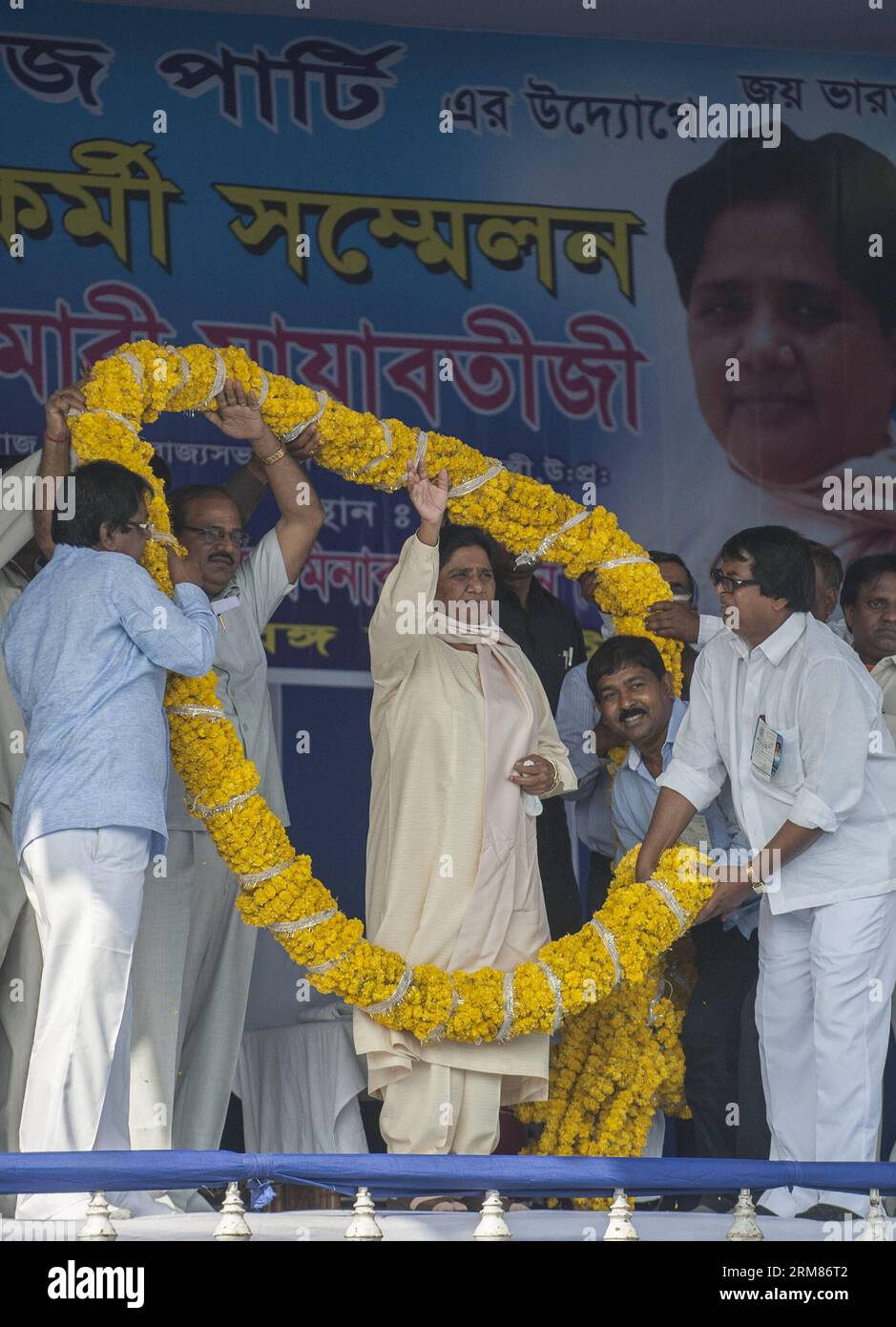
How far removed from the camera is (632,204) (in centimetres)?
957

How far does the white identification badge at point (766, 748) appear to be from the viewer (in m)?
6.70

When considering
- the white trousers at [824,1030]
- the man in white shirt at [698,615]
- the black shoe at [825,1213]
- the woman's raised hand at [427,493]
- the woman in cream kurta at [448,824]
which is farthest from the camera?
the man in white shirt at [698,615]

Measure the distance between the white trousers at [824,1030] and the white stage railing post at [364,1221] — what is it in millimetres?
1698

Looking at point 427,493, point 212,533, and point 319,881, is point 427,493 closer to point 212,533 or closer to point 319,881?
point 212,533

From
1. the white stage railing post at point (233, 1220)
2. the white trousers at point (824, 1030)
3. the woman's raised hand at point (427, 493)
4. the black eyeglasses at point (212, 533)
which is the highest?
the woman's raised hand at point (427, 493)

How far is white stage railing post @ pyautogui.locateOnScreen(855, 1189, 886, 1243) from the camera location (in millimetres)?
5598

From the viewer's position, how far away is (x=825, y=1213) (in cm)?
630

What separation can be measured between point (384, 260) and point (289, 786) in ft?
7.84

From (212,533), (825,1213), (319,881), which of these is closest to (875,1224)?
(825,1213)

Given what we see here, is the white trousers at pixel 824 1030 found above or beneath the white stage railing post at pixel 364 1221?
above

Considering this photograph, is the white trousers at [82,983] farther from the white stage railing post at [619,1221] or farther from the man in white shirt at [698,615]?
the man in white shirt at [698,615]

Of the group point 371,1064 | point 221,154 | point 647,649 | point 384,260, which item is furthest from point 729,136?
point 371,1064

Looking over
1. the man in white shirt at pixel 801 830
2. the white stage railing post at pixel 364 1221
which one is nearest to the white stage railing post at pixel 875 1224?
the man in white shirt at pixel 801 830
